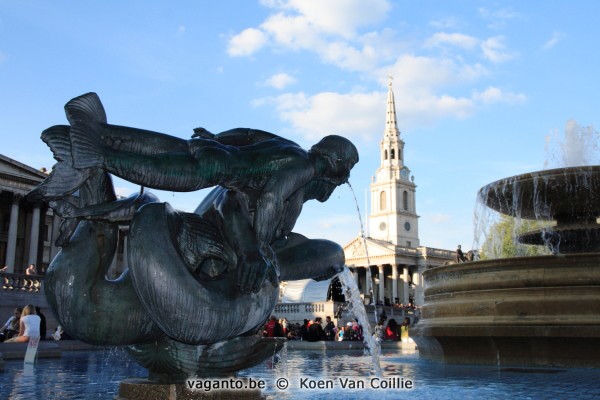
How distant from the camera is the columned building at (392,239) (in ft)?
264

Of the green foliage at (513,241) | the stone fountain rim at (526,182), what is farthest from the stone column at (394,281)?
the stone fountain rim at (526,182)

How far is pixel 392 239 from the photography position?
3438 inches

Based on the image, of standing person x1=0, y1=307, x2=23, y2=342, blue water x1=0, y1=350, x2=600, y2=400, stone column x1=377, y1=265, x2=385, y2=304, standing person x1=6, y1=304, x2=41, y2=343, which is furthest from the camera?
stone column x1=377, y1=265, x2=385, y2=304

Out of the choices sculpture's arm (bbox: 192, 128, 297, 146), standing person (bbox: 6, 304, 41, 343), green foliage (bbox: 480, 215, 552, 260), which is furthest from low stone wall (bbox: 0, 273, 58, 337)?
sculpture's arm (bbox: 192, 128, 297, 146)

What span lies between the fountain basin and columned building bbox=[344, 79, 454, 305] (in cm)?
7139

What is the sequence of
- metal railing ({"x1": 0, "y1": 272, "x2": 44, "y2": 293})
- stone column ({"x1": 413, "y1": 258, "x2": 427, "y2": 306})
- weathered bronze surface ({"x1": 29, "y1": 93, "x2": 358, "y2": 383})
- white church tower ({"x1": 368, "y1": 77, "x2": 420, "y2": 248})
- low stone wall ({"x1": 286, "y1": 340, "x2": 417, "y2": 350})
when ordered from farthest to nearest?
white church tower ({"x1": 368, "y1": 77, "x2": 420, "y2": 248})
stone column ({"x1": 413, "y1": 258, "x2": 427, "y2": 306})
metal railing ({"x1": 0, "y1": 272, "x2": 44, "y2": 293})
low stone wall ({"x1": 286, "y1": 340, "x2": 417, "y2": 350})
weathered bronze surface ({"x1": 29, "y1": 93, "x2": 358, "y2": 383})

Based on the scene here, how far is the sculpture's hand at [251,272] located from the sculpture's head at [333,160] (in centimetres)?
75

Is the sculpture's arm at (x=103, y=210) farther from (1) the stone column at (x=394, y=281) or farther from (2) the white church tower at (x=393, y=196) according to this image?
(2) the white church tower at (x=393, y=196)

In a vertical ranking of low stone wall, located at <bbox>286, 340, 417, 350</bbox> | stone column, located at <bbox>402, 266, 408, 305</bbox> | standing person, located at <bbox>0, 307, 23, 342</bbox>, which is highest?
stone column, located at <bbox>402, 266, 408, 305</bbox>

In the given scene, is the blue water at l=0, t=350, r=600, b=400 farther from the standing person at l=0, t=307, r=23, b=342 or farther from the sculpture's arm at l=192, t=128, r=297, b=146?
the standing person at l=0, t=307, r=23, b=342

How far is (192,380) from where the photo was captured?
3.36 meters

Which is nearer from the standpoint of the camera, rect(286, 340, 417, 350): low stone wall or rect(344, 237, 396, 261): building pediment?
rect(286, 340, 417, 350): low stone wall

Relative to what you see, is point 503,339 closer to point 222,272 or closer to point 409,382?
point 409,382

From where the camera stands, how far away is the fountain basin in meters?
6.97
